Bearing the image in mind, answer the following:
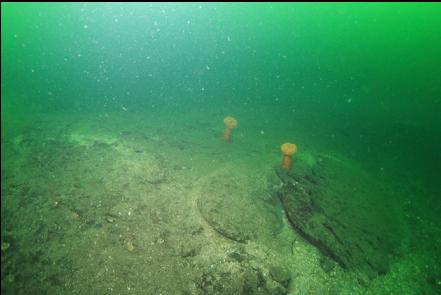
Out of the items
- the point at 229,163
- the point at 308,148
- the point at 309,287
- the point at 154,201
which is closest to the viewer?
the point at 309,287

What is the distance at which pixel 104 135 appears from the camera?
884 centimetres

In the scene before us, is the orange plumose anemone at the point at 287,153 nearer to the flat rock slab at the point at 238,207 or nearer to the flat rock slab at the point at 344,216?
the flat rock slab at the point at 344,216

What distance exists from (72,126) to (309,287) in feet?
32.2

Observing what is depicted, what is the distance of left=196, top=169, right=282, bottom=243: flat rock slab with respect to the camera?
16.3 feet

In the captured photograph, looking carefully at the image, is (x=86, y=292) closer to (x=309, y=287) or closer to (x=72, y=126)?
(x=309, y=287)

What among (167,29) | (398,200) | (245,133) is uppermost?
(398,200)

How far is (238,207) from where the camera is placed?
5488mm

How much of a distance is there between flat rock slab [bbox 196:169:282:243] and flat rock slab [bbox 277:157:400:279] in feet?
1.54

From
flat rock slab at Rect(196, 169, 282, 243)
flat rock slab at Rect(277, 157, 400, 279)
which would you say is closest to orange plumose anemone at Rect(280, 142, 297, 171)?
flat rock slab at Rect(277, 157, 400, 279)

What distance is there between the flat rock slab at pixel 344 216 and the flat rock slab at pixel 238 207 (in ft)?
1.54

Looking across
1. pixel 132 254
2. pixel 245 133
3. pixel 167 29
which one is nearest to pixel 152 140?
pixel 245 133

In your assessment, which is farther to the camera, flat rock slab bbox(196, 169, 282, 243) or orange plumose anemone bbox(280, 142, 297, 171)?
orange plumose anemone bbox(280, 142, 297, 171)

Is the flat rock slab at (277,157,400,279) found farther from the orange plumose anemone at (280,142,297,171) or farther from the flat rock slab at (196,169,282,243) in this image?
the flat rock slab at (196,169,282,243)

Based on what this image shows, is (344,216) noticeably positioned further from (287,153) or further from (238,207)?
(238,207)
